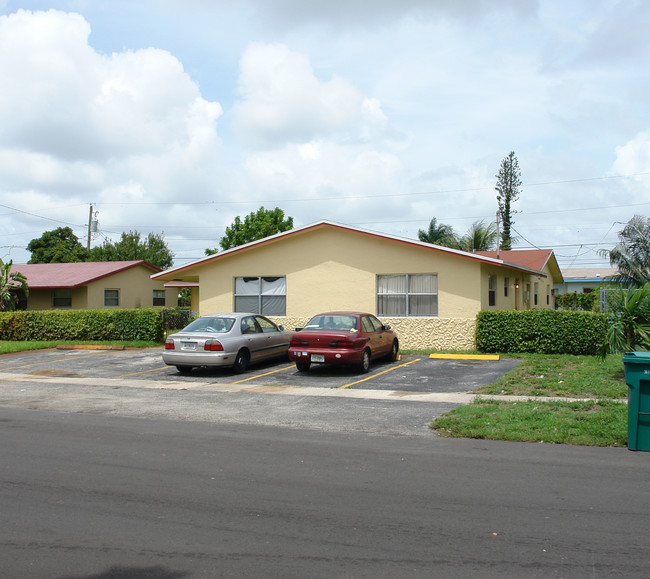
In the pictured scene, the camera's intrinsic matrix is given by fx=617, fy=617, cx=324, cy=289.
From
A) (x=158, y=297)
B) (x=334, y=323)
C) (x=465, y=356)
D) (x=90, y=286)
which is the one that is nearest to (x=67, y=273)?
(x=90, y=286)

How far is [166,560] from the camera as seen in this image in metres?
4.36

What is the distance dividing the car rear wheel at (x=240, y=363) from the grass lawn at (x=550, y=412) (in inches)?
240

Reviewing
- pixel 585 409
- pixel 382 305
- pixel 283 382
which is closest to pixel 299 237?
pixel 382 305

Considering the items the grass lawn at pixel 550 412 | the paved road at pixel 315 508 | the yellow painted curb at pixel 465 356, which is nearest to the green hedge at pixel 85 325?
the yellow painted curb at pixel 465 356

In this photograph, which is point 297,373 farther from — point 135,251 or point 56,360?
point 135,251

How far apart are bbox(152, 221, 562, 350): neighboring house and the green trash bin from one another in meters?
11.3

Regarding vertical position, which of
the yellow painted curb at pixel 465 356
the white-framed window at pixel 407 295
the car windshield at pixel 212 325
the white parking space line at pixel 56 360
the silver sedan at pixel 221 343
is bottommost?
the white parking space line at pixel 56 360

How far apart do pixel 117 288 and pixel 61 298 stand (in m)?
2.92

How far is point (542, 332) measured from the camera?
18266mm

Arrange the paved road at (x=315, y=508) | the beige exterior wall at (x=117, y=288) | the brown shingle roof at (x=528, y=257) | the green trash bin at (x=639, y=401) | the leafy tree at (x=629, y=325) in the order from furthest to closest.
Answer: the beige exterior wall at (x=117, y=288) < the brown shingle roof at (x=528, y=257) < the leafy tree at (x=629, y=325) < the green trash bin at (x=639, y=401) < the paved road at (x=315, y=508)

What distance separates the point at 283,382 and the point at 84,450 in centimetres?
688

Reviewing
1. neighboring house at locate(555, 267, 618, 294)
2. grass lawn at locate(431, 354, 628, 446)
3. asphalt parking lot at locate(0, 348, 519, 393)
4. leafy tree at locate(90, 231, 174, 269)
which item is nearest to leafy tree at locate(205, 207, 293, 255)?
leafy tree at locate(90, 231, 174, 269)

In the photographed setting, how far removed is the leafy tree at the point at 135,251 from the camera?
173 ft

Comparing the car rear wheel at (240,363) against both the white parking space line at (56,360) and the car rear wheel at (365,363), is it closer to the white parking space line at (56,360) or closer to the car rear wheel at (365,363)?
the car rear wheel at (365,363)
